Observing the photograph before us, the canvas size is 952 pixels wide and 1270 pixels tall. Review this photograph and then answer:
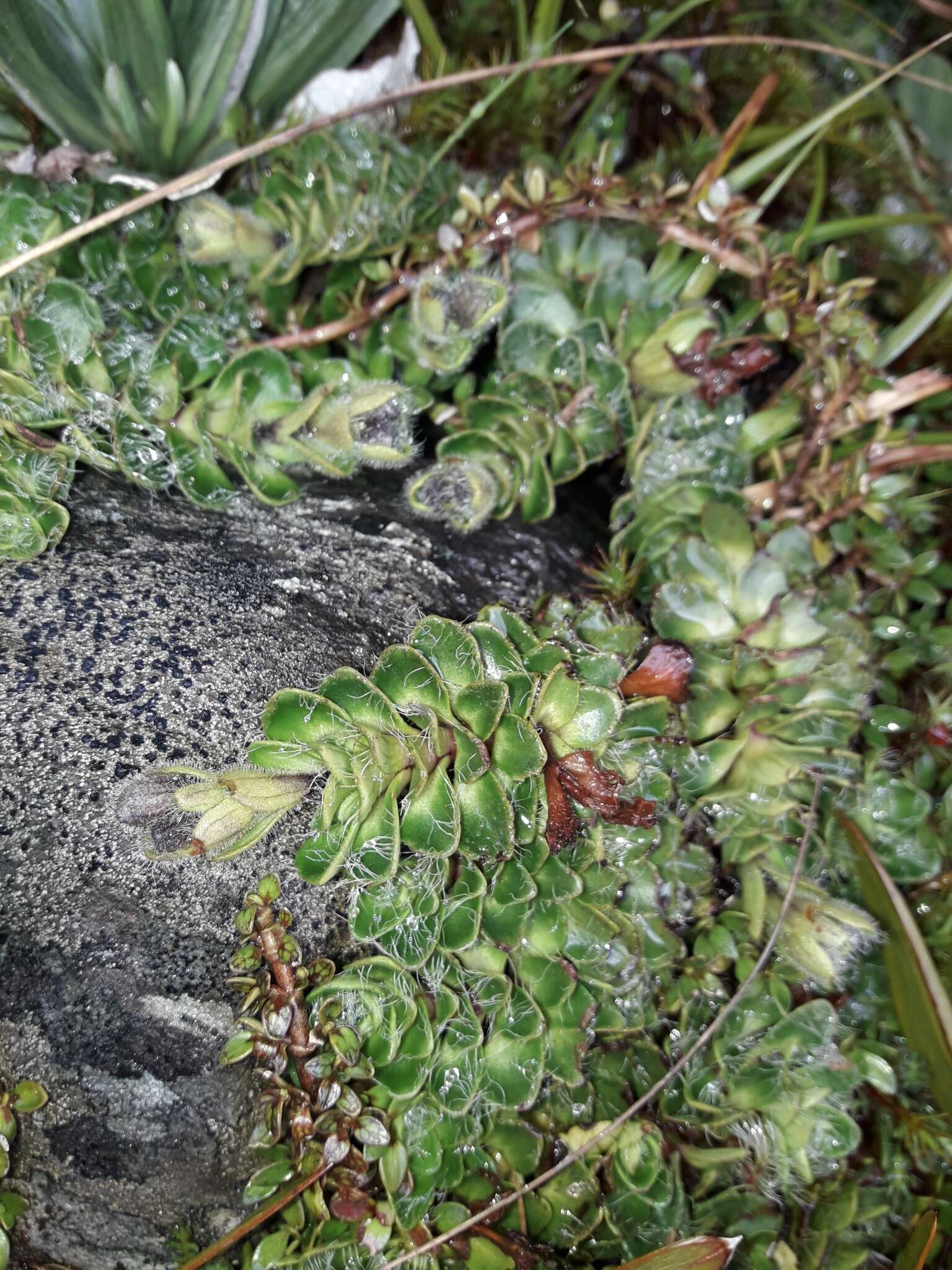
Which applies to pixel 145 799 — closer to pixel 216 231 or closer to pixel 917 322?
pixel 216 231

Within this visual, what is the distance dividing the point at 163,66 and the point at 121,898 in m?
1.21

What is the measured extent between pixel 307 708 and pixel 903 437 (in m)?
1.06

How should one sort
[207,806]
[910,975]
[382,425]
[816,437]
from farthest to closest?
[816,437] < [382,425] < [910,975] < [207,806]

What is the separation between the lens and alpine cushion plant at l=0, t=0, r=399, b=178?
123 centimetres

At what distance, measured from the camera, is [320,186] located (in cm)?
127

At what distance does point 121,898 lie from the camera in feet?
3.14

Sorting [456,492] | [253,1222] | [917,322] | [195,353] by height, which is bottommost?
[253,1222]

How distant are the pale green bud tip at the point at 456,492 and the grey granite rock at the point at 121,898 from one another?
270 millimetres

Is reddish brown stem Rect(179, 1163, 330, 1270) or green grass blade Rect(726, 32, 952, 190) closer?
reddish brown stem Rect(179, 1163, 330, 1270)

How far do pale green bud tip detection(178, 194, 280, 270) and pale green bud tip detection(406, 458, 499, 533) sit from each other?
0.42 metres

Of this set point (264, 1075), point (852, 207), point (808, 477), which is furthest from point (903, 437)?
point (264, 1075)

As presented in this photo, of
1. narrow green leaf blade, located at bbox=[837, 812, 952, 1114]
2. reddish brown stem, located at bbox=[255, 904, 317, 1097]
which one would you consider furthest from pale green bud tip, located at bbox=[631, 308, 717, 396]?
reddish brown stem, located at bbox=[255, 904, 317, 1097]

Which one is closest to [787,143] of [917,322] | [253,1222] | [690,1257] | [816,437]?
[917,322]

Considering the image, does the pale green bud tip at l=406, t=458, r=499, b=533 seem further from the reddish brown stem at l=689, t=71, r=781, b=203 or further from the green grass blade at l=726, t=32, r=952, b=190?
the green grass blade at l=726, t=32, r=952, b=190
